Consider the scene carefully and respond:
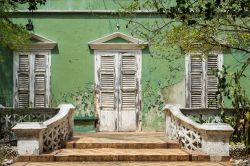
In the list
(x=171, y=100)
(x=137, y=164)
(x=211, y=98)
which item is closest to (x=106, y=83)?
(x=171, y=100)

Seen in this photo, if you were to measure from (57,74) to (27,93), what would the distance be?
116 centimetres

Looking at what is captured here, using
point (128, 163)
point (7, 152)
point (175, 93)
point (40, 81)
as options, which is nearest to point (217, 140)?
point (128, 163)

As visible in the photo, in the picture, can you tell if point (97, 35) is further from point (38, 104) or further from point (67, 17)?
point (38, 104)

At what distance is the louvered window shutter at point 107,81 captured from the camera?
52.0 feet

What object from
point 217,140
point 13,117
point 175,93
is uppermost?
point 175,93

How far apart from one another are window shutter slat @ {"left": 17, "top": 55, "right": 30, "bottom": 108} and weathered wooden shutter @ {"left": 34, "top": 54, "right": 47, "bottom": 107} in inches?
10.3

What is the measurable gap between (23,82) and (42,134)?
5.92 metres

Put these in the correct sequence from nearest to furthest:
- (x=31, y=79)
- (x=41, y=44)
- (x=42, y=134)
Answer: (x=42, y=134), (x=41, y=44), (x=31, y=79)

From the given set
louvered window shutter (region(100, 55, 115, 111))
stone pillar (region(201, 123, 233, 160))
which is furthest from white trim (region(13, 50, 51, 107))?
stone pillar (region(201, 123, 233, 160))

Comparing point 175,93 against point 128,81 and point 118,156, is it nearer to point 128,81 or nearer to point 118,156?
point 128,81

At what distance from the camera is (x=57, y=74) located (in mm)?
15844

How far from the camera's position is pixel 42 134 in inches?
403

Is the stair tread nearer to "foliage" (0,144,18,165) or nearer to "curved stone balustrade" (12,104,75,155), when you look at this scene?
"curved stone balustrade" (12,104,75,155)

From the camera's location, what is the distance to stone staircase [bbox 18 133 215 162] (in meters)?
9.83
